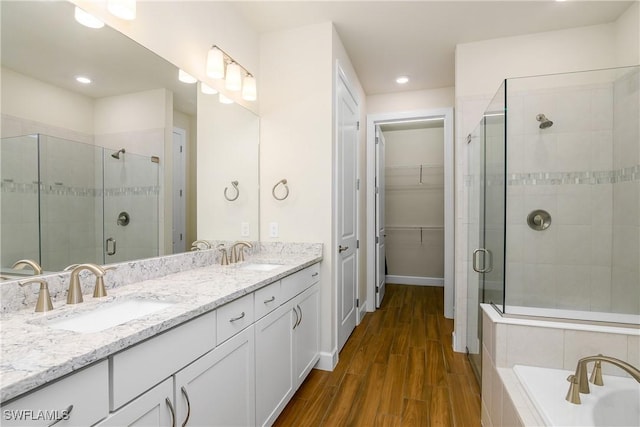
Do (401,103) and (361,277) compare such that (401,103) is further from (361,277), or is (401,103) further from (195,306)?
(195,306)

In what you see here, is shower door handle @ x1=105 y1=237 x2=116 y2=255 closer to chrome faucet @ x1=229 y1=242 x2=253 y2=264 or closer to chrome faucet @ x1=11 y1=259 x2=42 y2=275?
chrome faucet @ x1=11 y1=259 x2=42 y2=275

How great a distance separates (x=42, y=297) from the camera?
1054 millimetres

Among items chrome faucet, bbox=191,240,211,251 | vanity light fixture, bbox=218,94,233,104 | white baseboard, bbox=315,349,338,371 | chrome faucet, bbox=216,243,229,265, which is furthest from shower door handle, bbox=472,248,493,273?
vanity light fixture, bbox=218,94,233,104

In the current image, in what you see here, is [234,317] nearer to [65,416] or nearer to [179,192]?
[65,416]

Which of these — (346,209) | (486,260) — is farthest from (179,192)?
(486,260)

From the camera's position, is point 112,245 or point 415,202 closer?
point 112,245

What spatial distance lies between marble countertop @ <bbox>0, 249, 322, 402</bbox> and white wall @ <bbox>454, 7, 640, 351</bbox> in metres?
1.91

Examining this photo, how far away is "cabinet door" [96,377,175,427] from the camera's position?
0.82 metres

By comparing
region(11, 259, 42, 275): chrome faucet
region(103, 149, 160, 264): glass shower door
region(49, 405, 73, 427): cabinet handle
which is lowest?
region(49, 405, 73, 427): cabinet handle

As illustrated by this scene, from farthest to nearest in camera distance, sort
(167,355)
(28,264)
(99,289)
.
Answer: (99,289)
(28,264)
(167,355)

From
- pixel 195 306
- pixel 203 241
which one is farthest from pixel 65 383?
pixel 203 241

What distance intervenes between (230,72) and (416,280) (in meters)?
4.24

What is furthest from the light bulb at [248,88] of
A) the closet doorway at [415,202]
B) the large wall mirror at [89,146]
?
the closet doorway at [415,202]

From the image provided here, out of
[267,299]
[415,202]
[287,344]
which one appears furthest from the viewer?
[415,202]
